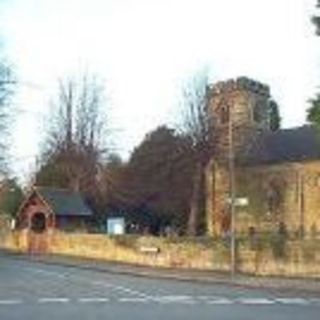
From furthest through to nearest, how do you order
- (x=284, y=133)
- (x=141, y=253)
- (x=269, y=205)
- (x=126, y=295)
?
(x=284, y=133), (x=269, y=205), (x=141, y=253), (x=126, y=295)

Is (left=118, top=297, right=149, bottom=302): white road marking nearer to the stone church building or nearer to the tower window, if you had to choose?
the stone church building

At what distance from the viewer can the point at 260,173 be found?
2822 inches

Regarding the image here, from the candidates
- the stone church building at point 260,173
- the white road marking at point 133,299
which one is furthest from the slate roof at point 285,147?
the white road marking at point 133,299

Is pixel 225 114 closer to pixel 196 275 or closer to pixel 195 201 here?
pixel 195 201

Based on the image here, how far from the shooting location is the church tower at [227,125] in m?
69.1

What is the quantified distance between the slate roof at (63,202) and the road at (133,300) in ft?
75.4

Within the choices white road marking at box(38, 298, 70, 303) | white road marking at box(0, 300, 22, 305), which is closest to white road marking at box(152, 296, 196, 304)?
white road marking at box(38, 298, 70, 303)

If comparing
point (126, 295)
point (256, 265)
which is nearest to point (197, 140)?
point (256, 265)

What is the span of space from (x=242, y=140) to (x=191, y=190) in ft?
18.7

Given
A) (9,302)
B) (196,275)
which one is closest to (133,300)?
(9,302)

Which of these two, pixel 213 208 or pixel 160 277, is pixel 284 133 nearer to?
pixel 213 208

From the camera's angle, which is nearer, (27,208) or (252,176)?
(27,208)

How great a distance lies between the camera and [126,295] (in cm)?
2845

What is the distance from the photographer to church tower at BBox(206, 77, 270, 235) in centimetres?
6912
